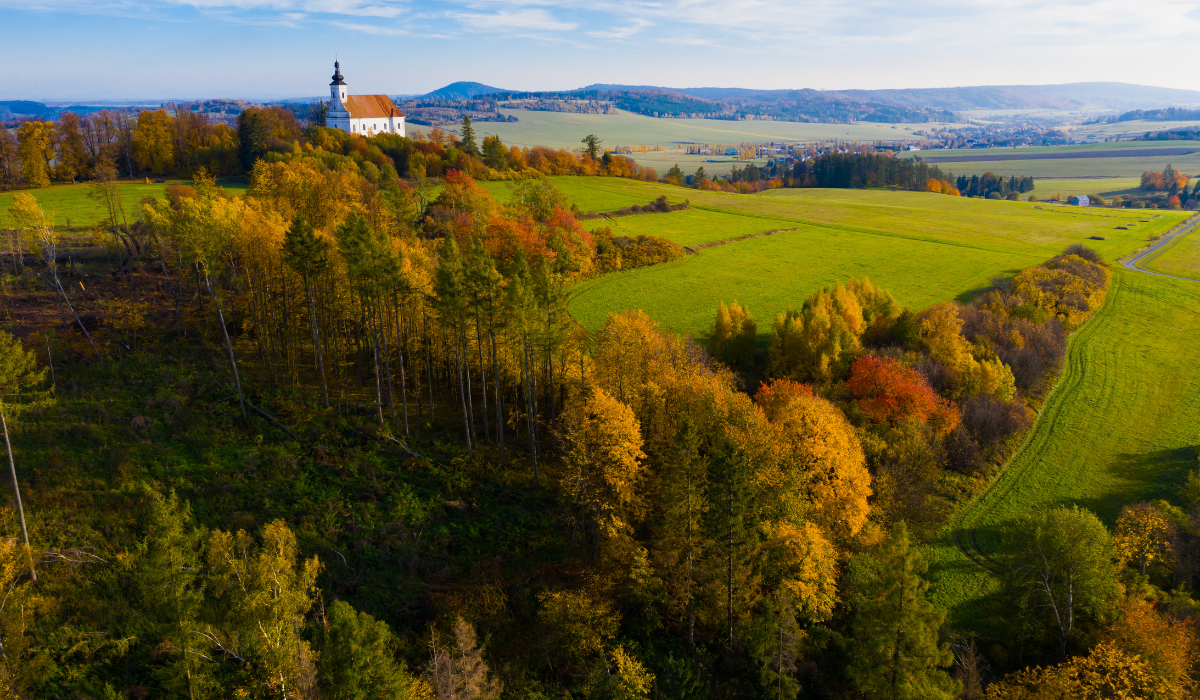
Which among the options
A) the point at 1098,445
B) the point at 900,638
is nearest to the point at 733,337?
the point at 1098,445

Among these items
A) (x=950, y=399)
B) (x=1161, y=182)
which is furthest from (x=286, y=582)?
(x=1161, y=182)

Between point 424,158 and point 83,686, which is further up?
point 424,158

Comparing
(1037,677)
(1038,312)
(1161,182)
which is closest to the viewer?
(1037,677)

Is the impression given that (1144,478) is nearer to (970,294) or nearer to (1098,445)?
(1098,445)

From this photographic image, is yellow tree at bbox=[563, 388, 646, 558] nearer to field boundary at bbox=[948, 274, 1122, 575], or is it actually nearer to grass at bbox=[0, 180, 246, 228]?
field boundary at bbox=[948, 274, 1122, 575]

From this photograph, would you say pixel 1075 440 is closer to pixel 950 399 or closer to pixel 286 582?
pixel 950 399

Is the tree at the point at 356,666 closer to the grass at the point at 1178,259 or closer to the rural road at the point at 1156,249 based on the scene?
the rural road at the point at 1156,249

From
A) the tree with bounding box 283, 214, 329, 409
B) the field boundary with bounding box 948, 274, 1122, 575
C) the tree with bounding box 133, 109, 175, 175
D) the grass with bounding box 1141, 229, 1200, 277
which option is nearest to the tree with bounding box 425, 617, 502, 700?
the tree with bounding box 283, 214, 329, 409
